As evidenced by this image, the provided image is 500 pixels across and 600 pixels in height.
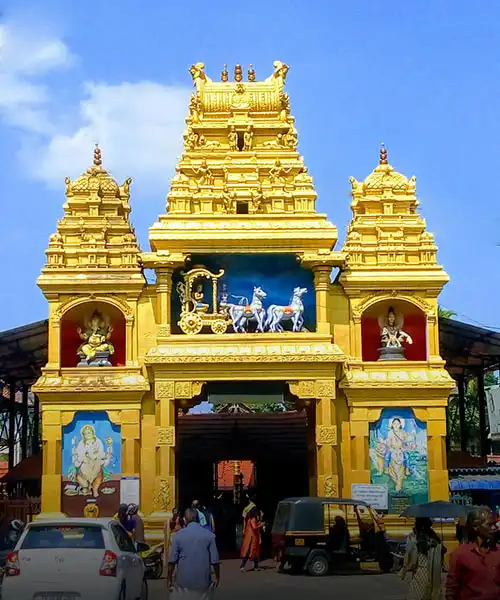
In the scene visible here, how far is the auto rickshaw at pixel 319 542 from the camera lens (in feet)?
65.5

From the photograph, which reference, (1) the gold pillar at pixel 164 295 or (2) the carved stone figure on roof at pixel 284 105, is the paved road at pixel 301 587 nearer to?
(1) the gold pillar at pixel 164 295

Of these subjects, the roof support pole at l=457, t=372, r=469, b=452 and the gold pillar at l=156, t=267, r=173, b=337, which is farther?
the roof support pole at l=457, t=372, r=469, b=452

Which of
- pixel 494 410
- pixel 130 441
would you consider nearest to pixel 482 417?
pixel 130 441

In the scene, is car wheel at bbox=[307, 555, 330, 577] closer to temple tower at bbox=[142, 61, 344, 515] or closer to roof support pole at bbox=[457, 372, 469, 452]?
temple tower at bbox=[142, 61, 344, 515]

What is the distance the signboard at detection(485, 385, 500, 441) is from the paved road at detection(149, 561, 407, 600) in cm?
3229

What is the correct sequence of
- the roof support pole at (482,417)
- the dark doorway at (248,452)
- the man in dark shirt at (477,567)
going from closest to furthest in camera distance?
1. the man in dark shirt at (477,567)
2. the roof support pole at (482,417)
3. the dark doorway at (248,452)

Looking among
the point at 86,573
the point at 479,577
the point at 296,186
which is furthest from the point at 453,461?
the point at 479,577

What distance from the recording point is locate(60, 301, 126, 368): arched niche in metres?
25.9

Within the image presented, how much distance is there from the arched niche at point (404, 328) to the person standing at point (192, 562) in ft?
50.5

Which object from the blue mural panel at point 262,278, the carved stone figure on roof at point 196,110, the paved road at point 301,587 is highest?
the carved stone figure on roof at point 196,110

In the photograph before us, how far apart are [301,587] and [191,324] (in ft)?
28.6

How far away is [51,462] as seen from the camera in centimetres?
2452

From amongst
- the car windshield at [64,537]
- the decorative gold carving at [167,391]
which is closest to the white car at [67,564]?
the car windshield at [64,537]

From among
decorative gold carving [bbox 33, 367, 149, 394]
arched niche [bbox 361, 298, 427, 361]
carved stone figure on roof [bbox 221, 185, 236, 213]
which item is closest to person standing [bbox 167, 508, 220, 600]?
decorative gold carving [bbox 33, 367, 149, 394]
